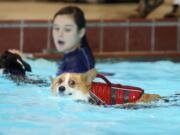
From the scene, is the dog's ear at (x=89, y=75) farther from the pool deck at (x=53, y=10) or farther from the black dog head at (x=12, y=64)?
the pool deck at (x=53, y=10)

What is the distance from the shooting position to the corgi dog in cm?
421

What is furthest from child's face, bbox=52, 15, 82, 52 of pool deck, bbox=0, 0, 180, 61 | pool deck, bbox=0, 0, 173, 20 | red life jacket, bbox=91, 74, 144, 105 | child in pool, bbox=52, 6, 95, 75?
pool deck, bbox=0, 0, 173, 20

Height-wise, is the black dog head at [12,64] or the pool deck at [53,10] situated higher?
the pool deck at [53,10]

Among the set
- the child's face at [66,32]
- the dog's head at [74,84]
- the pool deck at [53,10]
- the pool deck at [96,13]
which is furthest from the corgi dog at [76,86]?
the pool deck at [53,10]

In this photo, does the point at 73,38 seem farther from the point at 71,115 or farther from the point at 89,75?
the point at 71,115

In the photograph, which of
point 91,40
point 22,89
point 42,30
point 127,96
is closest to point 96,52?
point 91,40

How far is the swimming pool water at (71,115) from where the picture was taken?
3.82 metres

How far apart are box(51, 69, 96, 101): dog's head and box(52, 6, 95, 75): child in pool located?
46 mm

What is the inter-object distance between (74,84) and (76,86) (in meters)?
0.03

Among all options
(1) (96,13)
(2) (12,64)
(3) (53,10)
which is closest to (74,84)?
(2) (12,64)

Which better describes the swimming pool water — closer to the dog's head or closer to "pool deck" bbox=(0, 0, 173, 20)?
the dog's head

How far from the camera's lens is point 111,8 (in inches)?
427

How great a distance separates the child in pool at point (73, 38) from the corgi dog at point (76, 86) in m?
0.05

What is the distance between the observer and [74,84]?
423 centimetres
